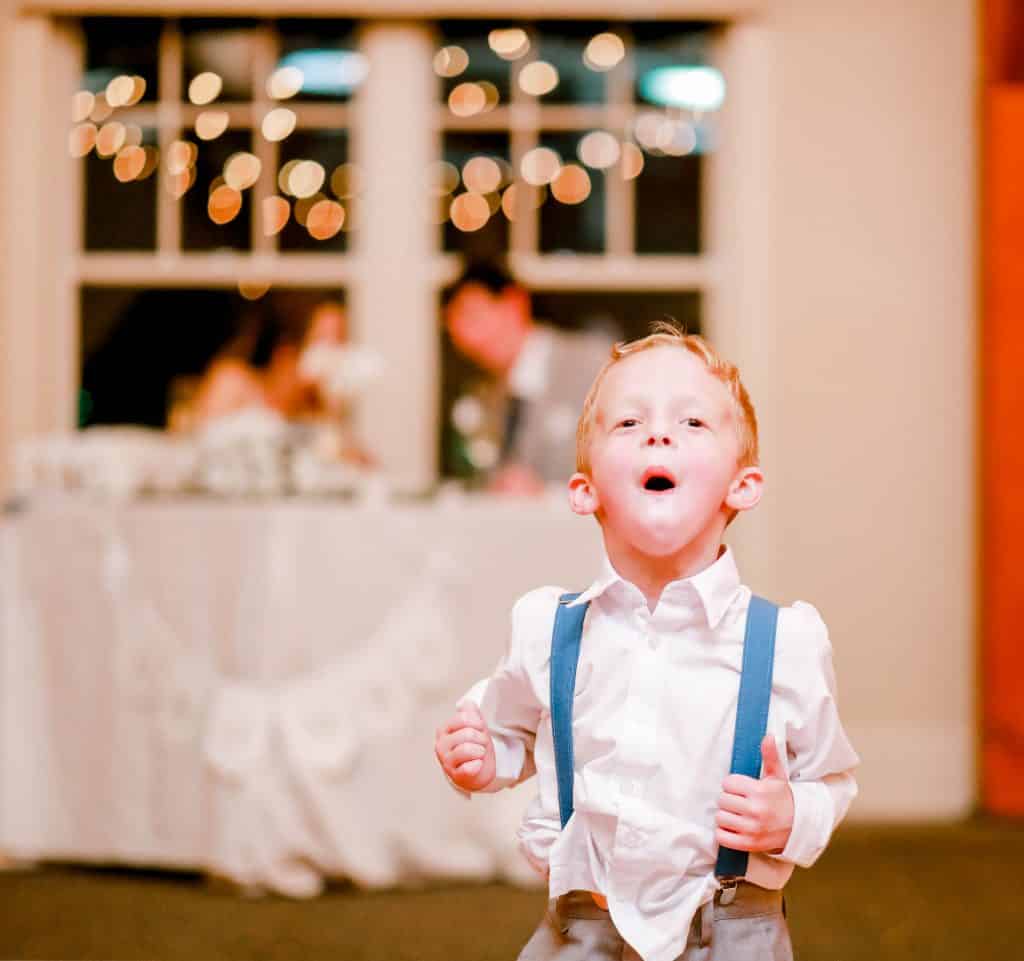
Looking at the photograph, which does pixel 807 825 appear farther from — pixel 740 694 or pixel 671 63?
pixel 671 63

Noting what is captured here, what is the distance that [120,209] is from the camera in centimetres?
441

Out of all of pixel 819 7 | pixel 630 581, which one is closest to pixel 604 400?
pixel 630 581

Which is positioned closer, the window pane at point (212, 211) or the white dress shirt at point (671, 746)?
the white dress shirt at point (671, 746)

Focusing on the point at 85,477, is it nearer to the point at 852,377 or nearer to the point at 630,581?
the point at 852,377

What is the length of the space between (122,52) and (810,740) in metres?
3.92

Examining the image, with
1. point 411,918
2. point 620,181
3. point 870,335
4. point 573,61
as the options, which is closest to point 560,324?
point 620,181

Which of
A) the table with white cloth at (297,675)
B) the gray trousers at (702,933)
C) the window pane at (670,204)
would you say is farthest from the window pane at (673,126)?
the gray trousers at (702,933)

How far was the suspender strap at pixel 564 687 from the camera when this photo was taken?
1093 mm

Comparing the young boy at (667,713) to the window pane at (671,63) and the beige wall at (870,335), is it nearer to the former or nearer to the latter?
the beige wall at (870,335)

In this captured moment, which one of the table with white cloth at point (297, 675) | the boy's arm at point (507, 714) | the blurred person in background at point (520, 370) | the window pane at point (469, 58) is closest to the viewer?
the boy's arm at point (507, 714)

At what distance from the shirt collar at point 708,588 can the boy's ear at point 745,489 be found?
0.14 feet

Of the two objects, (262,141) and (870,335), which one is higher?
(262,141)

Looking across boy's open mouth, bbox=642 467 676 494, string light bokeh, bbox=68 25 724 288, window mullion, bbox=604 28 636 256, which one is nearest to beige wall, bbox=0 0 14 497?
string light bokeh, bbox=68 25 724 288

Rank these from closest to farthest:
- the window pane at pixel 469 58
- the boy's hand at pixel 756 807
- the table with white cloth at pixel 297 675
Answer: the boy's hand at pixel 756 807, the table with white cloth at pixel 297 675, the window pane at pixel 469 58
